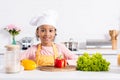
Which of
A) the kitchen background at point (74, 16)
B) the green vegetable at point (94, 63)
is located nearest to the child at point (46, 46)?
the green vegetable at point (94, 63)

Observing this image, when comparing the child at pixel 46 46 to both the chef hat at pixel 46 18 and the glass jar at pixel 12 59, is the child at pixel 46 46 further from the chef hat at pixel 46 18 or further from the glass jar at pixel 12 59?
the glass jar at pixel 12 59

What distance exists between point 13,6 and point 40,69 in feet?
8.18

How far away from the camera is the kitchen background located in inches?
158

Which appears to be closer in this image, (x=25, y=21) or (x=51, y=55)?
(x=51, y=55)

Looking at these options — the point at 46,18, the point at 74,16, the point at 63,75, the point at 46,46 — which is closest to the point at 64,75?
the point at 63,75

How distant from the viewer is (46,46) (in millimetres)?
2477

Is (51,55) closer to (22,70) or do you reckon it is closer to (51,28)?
(51,28)

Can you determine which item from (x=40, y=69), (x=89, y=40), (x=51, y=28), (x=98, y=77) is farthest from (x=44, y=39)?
(x=89, y=40)

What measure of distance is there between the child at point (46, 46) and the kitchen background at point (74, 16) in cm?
152

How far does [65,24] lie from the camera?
4020 millimetres

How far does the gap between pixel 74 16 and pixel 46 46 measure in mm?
1628

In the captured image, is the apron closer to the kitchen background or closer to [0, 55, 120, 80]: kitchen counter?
[0, 55, 120, 80]: kitchen counter

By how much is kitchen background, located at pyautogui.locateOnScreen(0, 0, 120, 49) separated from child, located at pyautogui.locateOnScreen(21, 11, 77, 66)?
4.99 ft

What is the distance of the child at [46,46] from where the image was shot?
2270 millimetres
